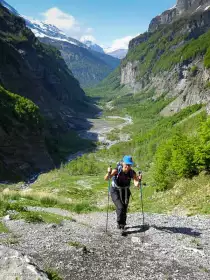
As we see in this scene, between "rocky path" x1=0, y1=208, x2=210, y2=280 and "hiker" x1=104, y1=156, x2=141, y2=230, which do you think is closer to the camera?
"rocky path" x1=0, y1=208, x2=210, y2=280

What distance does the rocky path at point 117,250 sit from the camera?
1319 centimetres

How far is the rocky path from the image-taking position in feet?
43.3

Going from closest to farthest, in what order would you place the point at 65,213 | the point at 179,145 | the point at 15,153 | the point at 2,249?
the point at 2,249 < the point at 65,213 < the point at 179,145 < the point at 15,153

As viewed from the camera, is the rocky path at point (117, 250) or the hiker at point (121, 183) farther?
the hiker at point (121, 183)

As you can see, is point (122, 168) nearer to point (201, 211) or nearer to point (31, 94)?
point (201, 211)

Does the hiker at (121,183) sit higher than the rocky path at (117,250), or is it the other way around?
the hiker at (121,183)

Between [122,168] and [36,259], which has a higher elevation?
[122,168]

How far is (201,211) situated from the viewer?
28781 millimetres

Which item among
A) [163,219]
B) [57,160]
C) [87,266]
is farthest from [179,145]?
[57,160]

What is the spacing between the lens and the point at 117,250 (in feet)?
51.3

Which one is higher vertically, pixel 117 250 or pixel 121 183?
pixel 121 183

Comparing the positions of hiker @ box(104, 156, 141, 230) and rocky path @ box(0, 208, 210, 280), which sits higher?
hiker @ box(104, 156, 141, 230)

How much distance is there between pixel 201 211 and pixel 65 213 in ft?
36.6

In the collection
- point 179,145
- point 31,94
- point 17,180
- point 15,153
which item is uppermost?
point 31,94
